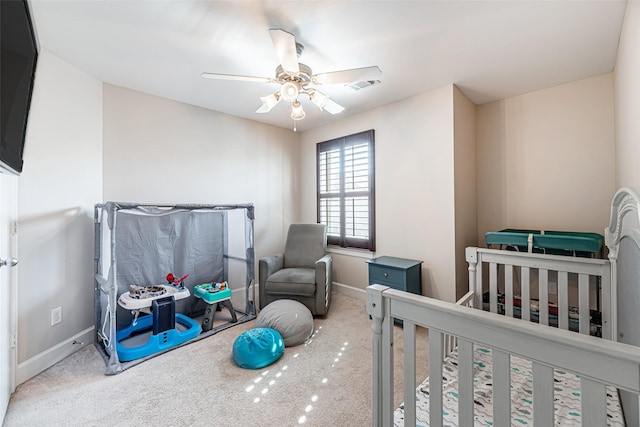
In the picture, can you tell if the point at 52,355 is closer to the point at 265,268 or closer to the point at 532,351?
the point at 265,268

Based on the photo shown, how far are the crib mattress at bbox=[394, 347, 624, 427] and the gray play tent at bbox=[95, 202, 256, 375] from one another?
2071 millimetres

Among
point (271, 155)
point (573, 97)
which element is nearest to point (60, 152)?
point (271, 155)

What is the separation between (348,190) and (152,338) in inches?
107

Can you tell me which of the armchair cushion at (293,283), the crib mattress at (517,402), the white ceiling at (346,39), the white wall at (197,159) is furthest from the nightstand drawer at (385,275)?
the white ceiling at (346,39)

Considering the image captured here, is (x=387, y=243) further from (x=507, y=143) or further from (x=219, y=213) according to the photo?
(x=219, y=213)

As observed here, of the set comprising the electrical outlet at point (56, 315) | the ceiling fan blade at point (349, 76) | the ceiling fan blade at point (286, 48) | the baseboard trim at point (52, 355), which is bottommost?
the baseboard trim at point (52, 355)

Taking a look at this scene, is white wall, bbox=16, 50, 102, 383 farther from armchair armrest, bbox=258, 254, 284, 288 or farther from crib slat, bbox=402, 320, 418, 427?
crib slat, bbox=402, 320, 418, 427

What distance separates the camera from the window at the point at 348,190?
3.52m

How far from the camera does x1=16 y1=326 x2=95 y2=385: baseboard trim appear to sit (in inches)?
76.6

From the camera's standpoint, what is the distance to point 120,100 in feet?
8.89

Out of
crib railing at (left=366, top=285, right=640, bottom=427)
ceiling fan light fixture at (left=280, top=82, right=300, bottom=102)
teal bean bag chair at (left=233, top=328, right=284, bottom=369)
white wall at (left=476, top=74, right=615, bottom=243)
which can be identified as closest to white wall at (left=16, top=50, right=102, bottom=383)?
teal bean bag chair at (left=233, top=328, right=284, bottom=369)

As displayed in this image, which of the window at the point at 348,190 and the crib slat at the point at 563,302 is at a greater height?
the window at the point at 348,190

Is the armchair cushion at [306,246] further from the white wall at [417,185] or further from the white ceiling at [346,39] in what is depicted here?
the white ceiling at [346,39]

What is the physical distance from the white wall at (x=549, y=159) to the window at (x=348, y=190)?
4.25 ft
